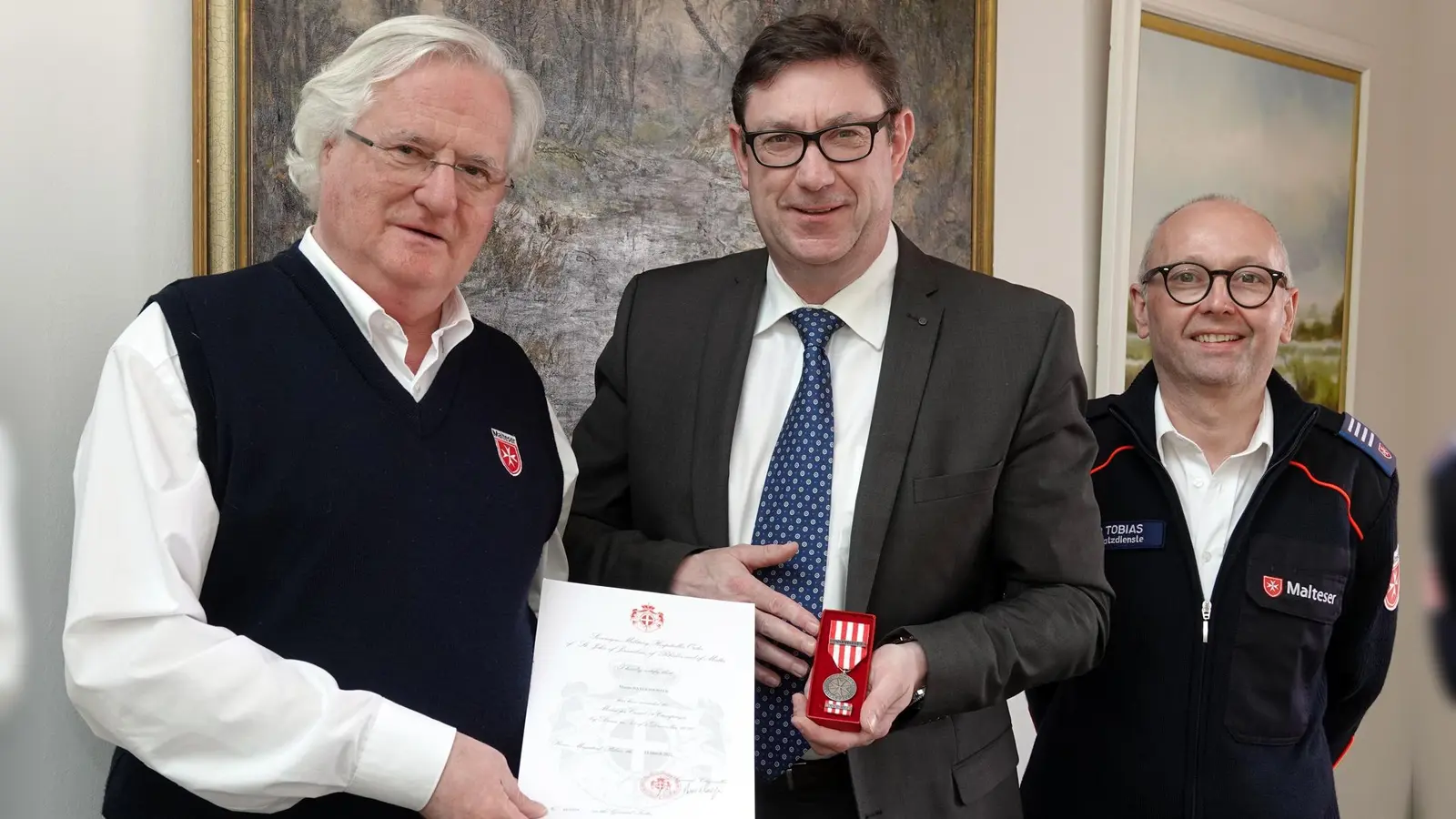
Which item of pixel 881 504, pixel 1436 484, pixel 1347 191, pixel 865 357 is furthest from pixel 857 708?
pixel 1347 191

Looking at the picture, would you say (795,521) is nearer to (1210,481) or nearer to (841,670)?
(841,670)

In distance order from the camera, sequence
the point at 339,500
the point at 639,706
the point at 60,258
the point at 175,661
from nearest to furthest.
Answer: the point at 175,661 → the point at 339,500 → the point at 639,706 → the point at 60,258

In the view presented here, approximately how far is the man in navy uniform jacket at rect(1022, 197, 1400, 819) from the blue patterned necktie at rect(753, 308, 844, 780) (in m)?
0.89

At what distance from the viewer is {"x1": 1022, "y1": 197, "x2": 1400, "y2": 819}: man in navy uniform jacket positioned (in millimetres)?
2545

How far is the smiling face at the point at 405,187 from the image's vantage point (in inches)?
76.7

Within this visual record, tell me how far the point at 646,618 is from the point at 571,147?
1261 millimetres

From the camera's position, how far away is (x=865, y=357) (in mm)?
2270

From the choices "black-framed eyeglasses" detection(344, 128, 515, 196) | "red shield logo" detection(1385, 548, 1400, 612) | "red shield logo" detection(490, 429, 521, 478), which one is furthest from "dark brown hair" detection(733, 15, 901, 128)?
"red shield logo" detection(1385, 548, 1400, 612)

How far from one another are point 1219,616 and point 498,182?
1.76 m

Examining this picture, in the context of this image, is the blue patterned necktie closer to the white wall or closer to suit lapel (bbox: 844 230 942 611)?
suit lapel (bbox: 844 230 942 611)

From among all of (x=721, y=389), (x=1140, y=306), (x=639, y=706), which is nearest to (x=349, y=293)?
(x=721, y=389)

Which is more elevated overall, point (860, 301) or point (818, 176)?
point (818, 176)

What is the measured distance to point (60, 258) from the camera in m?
2.07

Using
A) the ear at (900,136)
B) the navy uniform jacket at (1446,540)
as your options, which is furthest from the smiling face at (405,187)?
the navy uniform jacket at (1446,540)
